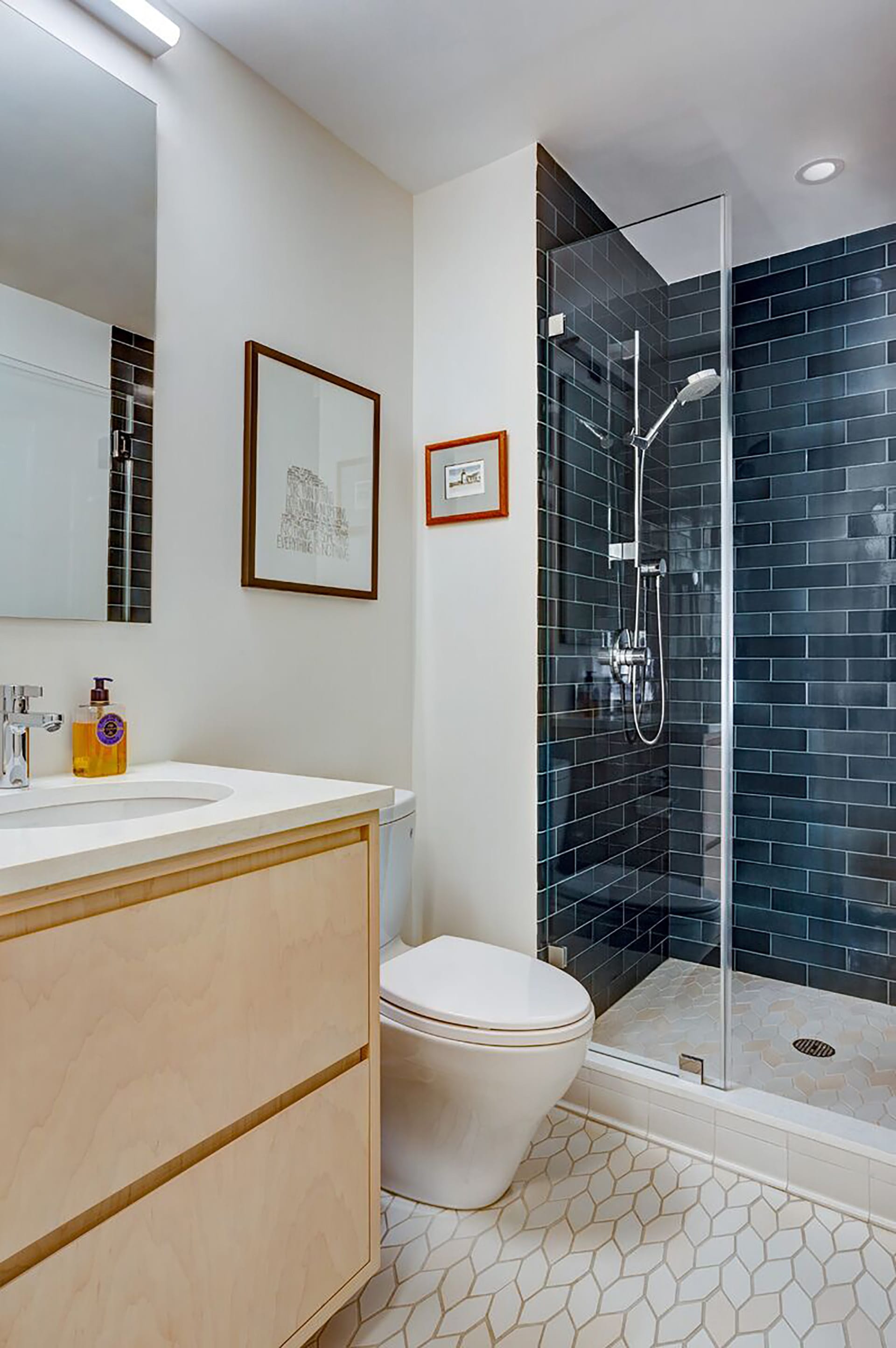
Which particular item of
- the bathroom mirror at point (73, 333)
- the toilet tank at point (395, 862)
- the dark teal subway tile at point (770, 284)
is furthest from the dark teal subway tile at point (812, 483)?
the bathroom mirror at point (73, 333)

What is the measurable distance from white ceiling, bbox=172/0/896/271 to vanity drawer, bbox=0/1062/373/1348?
2.09 m

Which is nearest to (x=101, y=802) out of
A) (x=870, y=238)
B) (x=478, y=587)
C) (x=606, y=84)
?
(x=478, y=587)

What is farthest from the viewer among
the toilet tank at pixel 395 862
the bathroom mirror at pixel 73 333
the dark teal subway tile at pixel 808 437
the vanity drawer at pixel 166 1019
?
the dark teal subway tile at pixel 808 437

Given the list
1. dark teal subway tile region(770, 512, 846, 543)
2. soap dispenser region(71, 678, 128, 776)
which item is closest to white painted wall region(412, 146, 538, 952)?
soap dispenser region(71, 678, 128, 776)

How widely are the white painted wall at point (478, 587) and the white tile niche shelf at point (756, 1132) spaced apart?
0.40m

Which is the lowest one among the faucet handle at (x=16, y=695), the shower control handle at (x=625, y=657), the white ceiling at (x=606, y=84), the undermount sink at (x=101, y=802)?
the undermount sink at (x=101, y=802)

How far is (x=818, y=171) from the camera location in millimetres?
2311

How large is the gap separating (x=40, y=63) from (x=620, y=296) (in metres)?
1.35

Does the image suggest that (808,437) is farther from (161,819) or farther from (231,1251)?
(231,1251)

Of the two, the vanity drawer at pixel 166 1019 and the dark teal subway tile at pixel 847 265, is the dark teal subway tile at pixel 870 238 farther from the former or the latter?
the vanity drawer at pixel 166 1019

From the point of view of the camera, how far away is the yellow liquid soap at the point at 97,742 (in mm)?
1503

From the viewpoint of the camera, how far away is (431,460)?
2.39m

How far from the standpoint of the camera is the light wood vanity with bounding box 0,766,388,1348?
34.4 inches

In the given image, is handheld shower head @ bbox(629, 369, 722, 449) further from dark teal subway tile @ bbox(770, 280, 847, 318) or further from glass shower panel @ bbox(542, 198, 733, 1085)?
dark teal subway tile @ bbox(770, 280, 847, 318)
